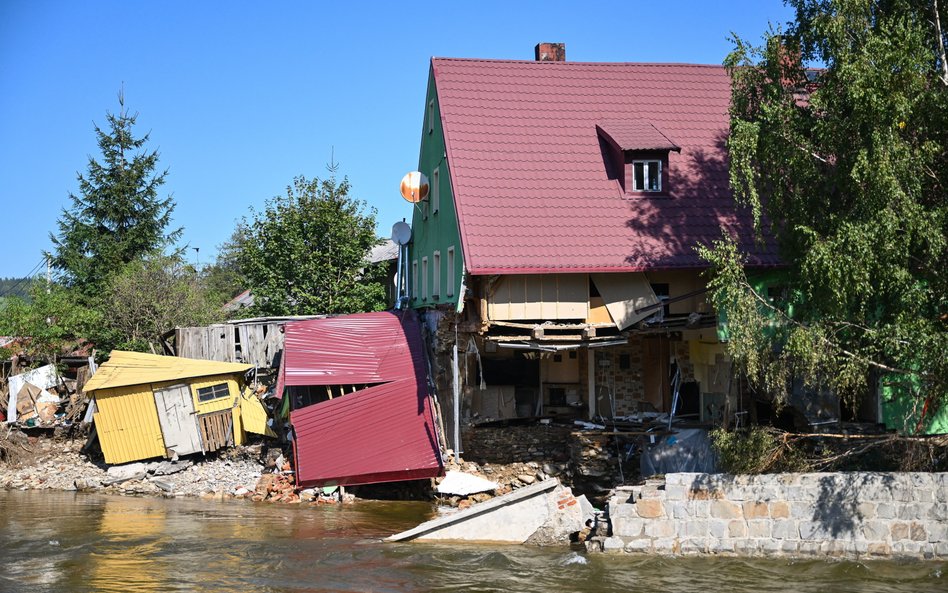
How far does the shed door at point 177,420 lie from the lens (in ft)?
77.8

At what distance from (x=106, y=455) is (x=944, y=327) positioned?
1956 cm

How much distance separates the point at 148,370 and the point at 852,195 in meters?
17.6

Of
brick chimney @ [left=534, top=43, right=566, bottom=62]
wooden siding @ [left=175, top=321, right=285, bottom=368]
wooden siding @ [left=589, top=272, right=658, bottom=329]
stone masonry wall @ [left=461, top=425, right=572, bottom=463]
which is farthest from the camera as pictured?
brick chimney @ [left=534, top=43, right=566, bottom=62]

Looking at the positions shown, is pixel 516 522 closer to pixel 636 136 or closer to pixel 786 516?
pixel 786 516

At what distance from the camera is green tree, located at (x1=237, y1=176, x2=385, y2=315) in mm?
32719

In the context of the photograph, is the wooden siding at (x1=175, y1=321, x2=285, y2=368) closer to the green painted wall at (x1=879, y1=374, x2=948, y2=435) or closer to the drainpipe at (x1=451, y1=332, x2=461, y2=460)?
the drainpipe at (x1=451, y1=332, x2=461, y2=460)

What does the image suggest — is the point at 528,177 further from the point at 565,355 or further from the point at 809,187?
the point at 809,187

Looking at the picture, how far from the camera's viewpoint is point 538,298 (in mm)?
20141

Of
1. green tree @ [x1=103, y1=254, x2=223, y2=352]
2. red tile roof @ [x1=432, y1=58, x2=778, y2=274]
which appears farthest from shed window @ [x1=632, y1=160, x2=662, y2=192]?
green tree @ [x1=103, y1=254, x2=223, y2=352]

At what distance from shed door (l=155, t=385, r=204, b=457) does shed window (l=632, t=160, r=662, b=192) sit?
1272 cm

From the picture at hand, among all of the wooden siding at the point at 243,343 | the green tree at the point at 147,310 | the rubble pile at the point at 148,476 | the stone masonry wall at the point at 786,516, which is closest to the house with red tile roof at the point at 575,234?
the stone masonry wall at the point at 786,516

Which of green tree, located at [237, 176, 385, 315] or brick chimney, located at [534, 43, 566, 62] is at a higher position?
brick chimney, located at [534, 43, 566, 62]

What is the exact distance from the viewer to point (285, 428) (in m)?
24.7

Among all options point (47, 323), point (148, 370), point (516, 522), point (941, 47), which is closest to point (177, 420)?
point (148, 370)
